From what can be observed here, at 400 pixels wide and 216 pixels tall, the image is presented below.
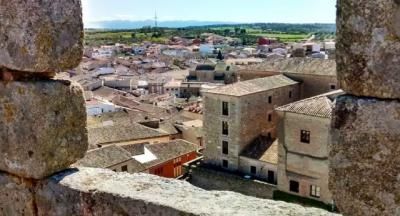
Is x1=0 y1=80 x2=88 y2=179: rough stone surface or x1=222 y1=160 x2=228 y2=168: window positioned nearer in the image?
x1=0 y1=80 x2=88 y2=179: rough stone surface

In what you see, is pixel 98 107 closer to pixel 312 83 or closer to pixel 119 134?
pixel 119 134

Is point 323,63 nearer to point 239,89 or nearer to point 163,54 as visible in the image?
point 239,89

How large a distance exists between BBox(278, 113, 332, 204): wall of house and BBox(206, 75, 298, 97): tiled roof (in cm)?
435

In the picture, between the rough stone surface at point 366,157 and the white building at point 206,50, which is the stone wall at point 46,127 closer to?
the rough stone surface at point 366,157

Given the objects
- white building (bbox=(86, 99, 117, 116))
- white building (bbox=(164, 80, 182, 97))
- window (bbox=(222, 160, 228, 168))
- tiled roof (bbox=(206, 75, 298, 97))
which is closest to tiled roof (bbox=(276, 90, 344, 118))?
tiled roof (bbox=(206, 75, 298, 97))

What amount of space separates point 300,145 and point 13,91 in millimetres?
22648

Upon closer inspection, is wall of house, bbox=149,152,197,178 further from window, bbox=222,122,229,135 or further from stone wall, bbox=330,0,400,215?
stone wall, bbox=330,0,400,215

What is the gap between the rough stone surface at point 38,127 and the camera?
11.6 feet

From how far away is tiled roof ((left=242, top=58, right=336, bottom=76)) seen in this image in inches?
1284

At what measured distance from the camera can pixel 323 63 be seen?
A: 3325 centimetres

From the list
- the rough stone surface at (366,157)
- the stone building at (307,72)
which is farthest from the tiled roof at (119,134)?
the rough stone surface at (366,157)

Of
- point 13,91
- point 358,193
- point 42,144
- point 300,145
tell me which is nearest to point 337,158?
point 358,193

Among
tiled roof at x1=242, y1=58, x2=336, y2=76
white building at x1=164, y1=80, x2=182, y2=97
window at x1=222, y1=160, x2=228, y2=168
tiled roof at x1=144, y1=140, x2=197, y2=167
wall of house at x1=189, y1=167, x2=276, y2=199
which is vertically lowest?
white building at x1=164, y1=80, x2=182, y2=97

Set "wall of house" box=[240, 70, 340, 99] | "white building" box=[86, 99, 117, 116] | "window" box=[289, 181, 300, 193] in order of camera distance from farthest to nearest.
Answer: "white building" box=[86, 99, 117, 116]
"wall of house" box=[240, 70, 340, 99]
"window" box=[289, 181, 300, 193]
